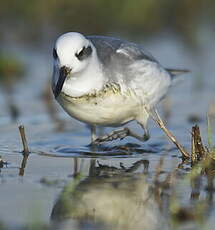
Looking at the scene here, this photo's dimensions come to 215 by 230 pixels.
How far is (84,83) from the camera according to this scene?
6621 mm

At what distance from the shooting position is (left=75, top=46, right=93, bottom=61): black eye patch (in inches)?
254

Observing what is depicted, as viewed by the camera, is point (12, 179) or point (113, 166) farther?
point (113, 166)

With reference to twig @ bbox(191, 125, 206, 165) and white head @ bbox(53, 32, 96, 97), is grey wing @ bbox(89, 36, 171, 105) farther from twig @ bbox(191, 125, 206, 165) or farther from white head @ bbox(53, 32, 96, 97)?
twig @ bbox(191, 125, 206, 165)

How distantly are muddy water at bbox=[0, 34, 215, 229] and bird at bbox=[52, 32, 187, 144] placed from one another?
0.36m

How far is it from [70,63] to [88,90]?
37cm

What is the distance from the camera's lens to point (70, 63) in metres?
6.36

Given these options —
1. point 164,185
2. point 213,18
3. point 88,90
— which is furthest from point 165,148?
point 213,18

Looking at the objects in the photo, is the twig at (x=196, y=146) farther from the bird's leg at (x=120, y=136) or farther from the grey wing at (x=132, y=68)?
the bird's leg at (x=120, y=136)

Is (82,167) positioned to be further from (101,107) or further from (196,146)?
(196,146)

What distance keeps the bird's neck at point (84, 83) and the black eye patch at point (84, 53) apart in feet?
0.34

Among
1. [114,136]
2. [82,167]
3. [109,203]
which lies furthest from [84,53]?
[109,203]

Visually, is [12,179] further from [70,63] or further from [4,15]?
[4,15]

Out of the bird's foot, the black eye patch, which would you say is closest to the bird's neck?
the black eye patch

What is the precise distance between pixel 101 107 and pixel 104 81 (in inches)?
9.4
